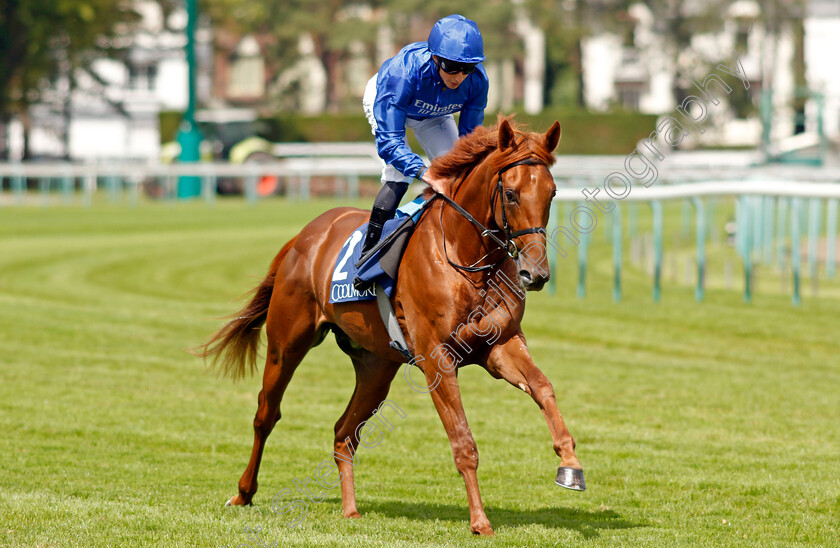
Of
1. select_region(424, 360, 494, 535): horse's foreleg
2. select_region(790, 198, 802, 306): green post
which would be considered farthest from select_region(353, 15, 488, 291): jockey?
select_region(790, 198, 802, 306): green post

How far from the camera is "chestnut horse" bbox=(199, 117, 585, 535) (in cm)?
439

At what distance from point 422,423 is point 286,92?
1837 inches

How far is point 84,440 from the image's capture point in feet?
21.7

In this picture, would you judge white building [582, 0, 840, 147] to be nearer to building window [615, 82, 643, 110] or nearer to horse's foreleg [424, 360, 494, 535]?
building window [615, 82, 643, 110]

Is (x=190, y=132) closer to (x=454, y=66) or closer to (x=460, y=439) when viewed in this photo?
(x=454, y=66)

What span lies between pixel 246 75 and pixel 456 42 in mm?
60725

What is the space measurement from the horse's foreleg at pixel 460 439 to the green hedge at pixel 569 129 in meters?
34.6

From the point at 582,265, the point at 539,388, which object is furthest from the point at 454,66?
the point at 582,265

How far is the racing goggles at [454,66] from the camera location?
4.85 m

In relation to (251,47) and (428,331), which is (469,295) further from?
(251,47)

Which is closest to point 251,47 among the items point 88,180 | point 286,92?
point 286,92

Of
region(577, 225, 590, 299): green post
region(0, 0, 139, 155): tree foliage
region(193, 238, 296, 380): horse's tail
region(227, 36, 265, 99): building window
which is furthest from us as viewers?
Result: region(227, 36, 265, 99): building window

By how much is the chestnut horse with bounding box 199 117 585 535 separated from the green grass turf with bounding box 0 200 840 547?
0.38m

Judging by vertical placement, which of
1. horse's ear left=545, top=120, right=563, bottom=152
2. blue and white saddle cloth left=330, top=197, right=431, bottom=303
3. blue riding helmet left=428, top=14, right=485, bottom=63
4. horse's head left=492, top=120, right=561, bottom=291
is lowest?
blue and white saddle cloth left=330, top=197, right=431, bottom=303
